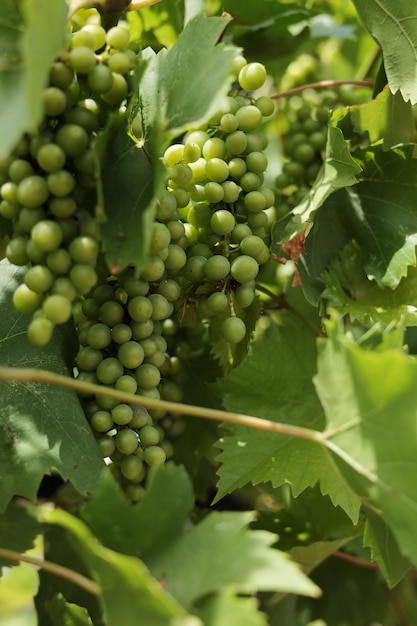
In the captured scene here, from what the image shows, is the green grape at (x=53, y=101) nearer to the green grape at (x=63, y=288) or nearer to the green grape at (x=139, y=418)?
the green grape at (x=63, y=288)

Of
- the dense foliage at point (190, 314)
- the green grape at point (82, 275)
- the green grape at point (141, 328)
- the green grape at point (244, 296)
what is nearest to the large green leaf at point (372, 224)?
Answer: the dense foliage at point (190, 314)

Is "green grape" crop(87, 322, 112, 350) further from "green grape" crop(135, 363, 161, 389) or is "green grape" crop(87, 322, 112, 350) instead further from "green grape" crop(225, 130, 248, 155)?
"green grape" crop(225, 130, 248, 155)

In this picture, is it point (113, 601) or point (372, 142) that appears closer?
point (113, 601)

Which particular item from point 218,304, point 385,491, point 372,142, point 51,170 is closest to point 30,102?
point 51,170

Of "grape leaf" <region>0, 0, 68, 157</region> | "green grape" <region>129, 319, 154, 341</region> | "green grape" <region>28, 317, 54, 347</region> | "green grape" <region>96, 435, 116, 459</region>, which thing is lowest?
"green grape" <region>96, 435, 116, 459</region>

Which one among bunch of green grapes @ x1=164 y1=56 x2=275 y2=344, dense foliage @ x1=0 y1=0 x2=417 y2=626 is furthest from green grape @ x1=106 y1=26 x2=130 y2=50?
bunch of green grapes @ x1=164 y1=56 x2=275 y2=344

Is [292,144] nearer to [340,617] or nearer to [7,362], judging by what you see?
[7,362]

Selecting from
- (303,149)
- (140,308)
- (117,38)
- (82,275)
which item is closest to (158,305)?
(140,308)
